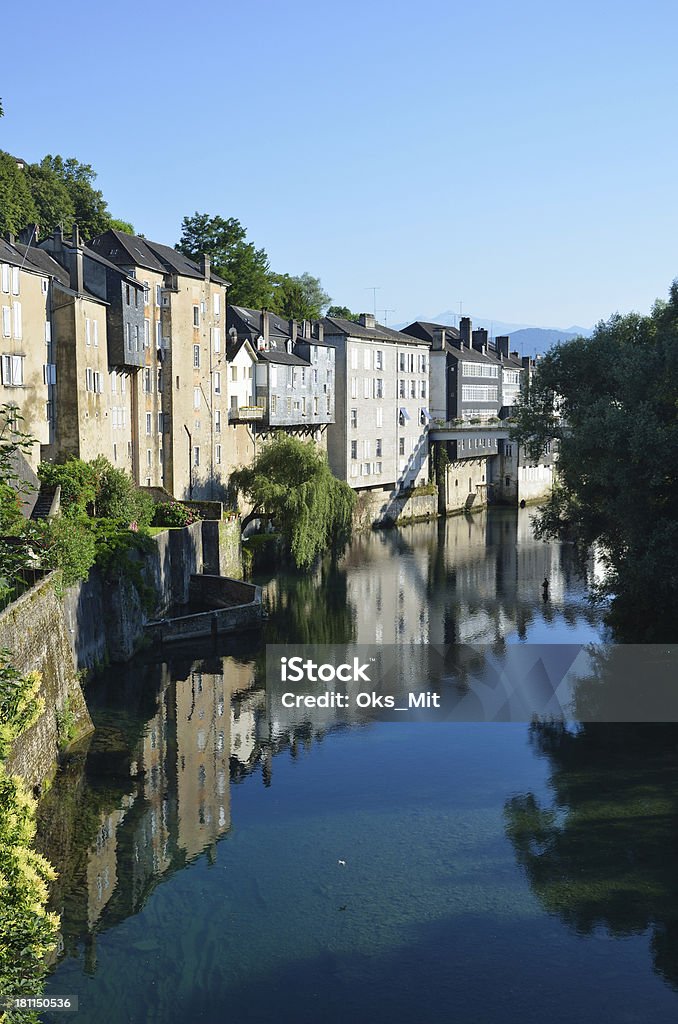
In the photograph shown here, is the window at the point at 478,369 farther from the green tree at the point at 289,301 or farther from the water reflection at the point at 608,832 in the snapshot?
the water reflection at the point at 608,832

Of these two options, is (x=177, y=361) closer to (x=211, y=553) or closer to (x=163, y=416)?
(x=163, y=416)

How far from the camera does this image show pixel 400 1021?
1691 centimetres

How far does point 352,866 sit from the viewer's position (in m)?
22.2

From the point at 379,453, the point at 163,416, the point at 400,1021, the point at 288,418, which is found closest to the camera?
the point at 400,1021

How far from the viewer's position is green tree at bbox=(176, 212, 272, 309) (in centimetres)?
8588

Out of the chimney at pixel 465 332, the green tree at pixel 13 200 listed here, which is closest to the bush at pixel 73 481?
the green tree at pixel 13 200

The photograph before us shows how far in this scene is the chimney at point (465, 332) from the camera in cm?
9688

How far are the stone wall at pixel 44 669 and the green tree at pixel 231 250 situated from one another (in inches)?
2339

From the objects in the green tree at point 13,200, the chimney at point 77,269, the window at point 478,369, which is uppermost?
the green tree at point 13,200

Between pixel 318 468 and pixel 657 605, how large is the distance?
26.3 metres

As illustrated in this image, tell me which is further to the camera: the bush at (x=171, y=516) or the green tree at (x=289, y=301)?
the green tree at (x=289, y=301)

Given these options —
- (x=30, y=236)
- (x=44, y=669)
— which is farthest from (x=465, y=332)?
(x=44, y=669)

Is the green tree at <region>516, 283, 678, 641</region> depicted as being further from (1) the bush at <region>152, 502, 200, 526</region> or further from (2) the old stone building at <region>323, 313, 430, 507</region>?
(2) the old stone building at <region>323, 313, 430, 507</region>

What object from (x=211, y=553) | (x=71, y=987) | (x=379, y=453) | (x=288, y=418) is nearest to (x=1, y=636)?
(x=71, y=987)
